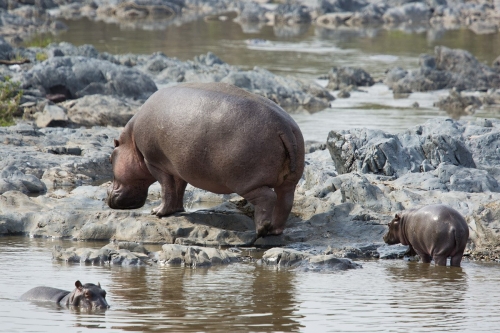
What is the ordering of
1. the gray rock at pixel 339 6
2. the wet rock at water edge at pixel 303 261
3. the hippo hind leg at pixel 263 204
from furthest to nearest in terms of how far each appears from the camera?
the gray rock at pixel 339 6, the hippo hind leg at pixel 263 204, the wet rock at water edge at pixel 303 261

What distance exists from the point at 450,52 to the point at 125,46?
506 inches

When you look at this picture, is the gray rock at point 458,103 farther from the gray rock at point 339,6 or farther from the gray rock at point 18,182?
the gray rock at point 339,6

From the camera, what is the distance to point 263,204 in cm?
879

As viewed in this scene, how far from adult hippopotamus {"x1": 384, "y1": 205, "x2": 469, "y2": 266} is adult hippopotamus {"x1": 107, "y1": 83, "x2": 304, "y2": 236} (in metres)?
A: 1.19

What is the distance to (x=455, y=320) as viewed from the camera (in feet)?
20.0

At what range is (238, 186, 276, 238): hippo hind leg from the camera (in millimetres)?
8750

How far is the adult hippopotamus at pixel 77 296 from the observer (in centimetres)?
618

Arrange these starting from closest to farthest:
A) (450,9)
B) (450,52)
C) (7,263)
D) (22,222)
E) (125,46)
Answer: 1. (7,263)
2. (22,222)
3. (450,52)
4. (125,46)
5. (450,9)

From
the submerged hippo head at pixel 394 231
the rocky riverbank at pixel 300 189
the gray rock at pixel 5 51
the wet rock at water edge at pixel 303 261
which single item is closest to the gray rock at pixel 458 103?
the rocky riverbank at pixel 300 189

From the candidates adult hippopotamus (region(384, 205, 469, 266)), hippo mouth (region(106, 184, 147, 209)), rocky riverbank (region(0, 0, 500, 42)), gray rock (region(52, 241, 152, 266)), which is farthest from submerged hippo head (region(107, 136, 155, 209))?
rocky riverbank (region(0, 0, 500, 42))

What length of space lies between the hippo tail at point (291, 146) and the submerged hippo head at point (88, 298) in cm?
290

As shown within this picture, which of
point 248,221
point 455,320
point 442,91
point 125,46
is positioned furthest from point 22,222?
point 125,46

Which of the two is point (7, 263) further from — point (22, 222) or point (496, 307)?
point (496, 307)

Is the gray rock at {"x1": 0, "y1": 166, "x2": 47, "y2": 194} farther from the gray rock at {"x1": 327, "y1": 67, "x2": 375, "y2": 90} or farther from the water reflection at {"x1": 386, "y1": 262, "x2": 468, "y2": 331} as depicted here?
the gray rock at {"x1": 327, "y1": 67, "x2": 375, "y2": 90}
